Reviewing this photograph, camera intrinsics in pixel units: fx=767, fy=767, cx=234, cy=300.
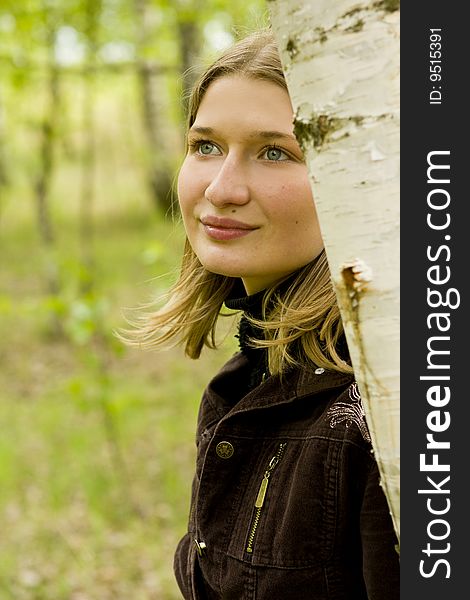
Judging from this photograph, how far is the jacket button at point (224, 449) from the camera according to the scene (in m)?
1.68

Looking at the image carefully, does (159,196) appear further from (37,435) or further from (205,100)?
(205,100)

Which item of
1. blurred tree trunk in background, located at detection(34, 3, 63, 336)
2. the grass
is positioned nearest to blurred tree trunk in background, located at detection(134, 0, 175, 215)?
the grass

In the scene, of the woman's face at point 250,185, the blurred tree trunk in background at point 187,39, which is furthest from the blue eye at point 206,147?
the blurred tree trunk in background at point 187,39

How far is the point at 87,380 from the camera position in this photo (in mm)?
7551

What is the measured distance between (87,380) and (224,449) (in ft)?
19.8

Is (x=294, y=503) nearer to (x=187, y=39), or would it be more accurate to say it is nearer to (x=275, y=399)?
(x=275, y=399)

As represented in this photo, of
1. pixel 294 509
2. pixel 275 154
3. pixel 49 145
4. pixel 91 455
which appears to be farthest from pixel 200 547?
pixel 49 145

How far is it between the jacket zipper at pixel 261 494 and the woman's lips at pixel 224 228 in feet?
1.46

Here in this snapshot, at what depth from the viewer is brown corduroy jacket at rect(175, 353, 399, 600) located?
55.2 inches

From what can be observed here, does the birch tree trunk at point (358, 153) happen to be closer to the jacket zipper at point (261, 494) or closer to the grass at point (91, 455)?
the jacket zipper at point (261, 494)

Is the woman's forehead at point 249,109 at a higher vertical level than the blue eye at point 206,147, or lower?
higher

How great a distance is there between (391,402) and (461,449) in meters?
0.14

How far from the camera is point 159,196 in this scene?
14469 millimetres

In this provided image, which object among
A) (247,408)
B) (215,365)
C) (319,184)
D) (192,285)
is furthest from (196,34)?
(319,184)
